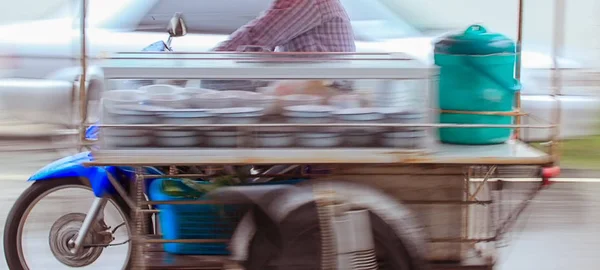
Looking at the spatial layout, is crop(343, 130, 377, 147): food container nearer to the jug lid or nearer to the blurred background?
the jug lid


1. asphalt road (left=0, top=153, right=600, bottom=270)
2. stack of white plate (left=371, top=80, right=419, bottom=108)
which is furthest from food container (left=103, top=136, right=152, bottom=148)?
asphalt road (left=0, top=153, right=600, bottom=270)

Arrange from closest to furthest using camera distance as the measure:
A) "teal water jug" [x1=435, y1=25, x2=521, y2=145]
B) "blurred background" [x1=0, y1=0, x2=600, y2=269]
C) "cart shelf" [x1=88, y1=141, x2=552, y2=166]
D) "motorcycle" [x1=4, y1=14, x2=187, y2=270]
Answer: "cart shelf" [x1=88, y1=141, x2=552, y2=166]
"teal water jug" [x1=435, y1=25, x2=521, y2=145]
"motorcycle" [x1=4, y1=14, x2=187, y2=270]
"blurred background" [x1=0, y1=0, x2=600, y2=269]

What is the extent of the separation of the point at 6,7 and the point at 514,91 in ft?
Answer: 18.6

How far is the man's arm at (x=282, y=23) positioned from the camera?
3006 mm

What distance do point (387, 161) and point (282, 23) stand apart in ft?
2.37

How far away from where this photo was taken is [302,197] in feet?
8.66

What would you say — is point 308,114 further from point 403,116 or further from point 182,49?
point 182,49

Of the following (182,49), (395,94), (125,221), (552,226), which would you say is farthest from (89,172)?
(552,226)

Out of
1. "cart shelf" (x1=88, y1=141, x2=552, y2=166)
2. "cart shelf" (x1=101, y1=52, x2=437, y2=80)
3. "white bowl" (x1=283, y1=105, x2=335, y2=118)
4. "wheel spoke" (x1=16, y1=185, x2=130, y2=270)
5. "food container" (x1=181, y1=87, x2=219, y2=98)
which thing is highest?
"cart shelf" (x1=101, y1=52, x2=437, y2=80)

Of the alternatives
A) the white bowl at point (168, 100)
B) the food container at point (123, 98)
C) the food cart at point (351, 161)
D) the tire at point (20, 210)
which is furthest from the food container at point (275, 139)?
the tire at point (20, 210)

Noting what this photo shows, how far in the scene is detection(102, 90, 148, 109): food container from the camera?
2609mm

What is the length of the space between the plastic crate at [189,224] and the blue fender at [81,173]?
0.72 ft

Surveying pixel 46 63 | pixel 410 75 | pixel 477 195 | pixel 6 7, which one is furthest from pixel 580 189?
pixel 6 7

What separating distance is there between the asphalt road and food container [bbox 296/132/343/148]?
4.81ft
